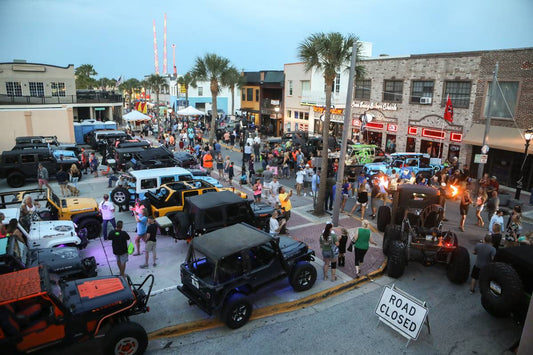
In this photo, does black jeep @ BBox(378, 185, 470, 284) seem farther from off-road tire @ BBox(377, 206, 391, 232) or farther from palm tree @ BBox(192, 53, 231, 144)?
palm tree @ BBox(192, 53, 231, 144)

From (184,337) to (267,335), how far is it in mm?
1709

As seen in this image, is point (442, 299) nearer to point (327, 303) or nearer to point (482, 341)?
point (482, 341)

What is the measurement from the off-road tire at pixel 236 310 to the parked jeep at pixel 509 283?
17.2 ft

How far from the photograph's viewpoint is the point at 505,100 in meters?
21.5

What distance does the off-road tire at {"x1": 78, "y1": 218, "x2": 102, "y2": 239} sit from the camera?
40.0 ft

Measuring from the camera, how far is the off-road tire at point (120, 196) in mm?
14852

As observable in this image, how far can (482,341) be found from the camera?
7.50 metres

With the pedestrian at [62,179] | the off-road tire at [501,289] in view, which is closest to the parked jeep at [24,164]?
the pedestrian at [62,179]

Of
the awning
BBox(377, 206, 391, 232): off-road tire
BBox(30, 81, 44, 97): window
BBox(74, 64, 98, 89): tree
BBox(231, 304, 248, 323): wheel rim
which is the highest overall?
BBox(74, 64, 98, 89): tree

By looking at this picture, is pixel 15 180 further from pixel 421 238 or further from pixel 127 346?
pixel 421 238

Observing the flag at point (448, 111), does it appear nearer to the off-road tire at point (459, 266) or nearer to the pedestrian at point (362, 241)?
the off-road tire at point (459, 266)

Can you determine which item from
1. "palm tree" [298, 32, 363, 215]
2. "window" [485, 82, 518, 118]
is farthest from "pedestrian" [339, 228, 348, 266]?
"window" [485, 82, 518, 118]

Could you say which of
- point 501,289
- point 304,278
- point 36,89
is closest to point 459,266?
point 501,289

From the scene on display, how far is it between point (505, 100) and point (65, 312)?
949 inches
